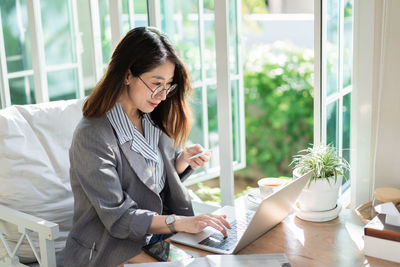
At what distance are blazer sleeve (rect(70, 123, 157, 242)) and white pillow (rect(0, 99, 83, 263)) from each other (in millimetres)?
319

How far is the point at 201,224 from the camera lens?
1.45 metres

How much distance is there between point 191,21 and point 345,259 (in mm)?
1295

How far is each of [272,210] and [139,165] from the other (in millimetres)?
499

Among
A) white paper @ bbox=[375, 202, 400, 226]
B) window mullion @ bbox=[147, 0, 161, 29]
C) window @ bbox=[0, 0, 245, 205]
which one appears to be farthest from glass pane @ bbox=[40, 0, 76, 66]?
→ white paper @ bbox=[375, 202, 400, 226]

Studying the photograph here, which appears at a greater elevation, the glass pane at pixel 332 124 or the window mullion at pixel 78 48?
the window mullion at pixel 78 48

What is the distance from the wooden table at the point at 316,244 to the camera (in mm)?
1328

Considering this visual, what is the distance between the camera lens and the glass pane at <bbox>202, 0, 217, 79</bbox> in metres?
2.13

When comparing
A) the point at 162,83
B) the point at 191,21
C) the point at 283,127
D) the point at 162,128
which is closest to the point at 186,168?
the point at 162,128

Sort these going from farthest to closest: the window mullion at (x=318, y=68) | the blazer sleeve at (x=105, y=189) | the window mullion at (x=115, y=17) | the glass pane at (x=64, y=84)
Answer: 1. the glass pane at (x=64, y=84)
2. the window mullion at (x=115, y=17)
3. the window mullion at (x=318, y=68)
4. the blazer sleeve at (x=105, y=189)

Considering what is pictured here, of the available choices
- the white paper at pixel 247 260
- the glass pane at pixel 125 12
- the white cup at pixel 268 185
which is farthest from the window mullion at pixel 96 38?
the white paper at pixel 247 260

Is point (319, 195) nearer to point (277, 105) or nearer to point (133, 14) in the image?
point (133, 14)

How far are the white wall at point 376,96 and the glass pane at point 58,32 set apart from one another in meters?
1.72

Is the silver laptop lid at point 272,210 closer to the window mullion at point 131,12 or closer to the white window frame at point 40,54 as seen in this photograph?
the window mullion at point 131,12

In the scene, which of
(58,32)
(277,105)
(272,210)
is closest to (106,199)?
(272,210)
